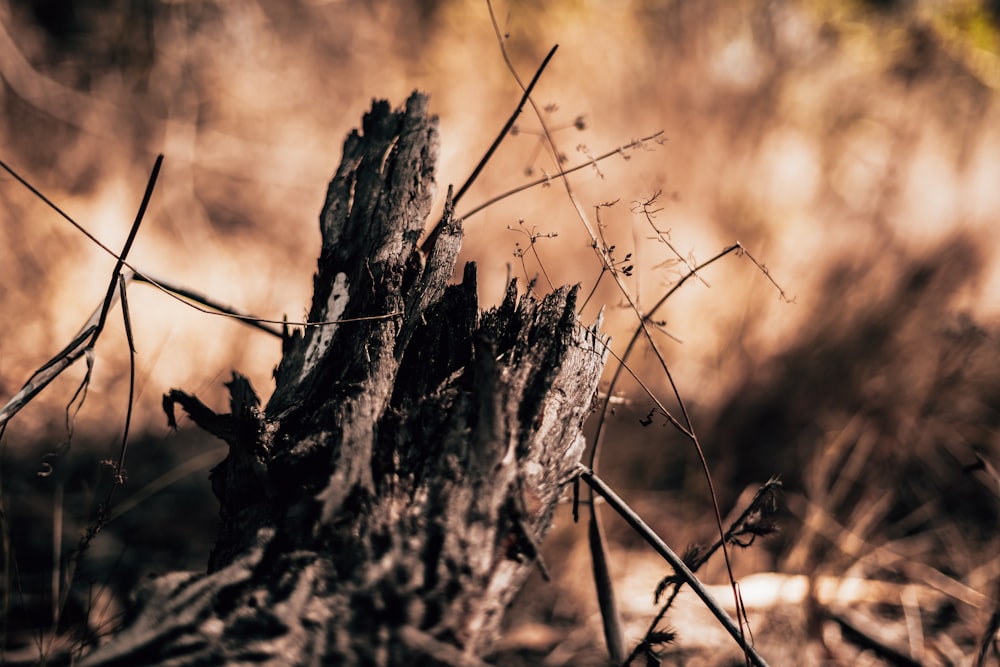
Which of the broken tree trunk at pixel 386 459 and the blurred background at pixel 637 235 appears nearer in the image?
the broken tree trunk at pixel 386 459

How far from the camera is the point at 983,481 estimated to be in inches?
118

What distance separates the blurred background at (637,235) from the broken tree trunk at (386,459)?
50.7 inches

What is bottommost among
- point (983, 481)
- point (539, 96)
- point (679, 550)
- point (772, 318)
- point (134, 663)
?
point (134, 663)

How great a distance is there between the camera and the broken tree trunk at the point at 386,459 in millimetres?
840

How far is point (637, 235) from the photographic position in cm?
242

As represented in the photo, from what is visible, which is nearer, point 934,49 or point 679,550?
point 679,550

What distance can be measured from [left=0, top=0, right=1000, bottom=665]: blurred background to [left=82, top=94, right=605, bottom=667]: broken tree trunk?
4.23 feet

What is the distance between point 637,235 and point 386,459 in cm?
166

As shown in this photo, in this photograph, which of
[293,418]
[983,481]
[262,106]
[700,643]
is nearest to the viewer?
[293,418]

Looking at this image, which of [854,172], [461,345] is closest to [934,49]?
[854,172]

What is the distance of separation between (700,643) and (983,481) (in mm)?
1851

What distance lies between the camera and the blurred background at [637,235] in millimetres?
2555

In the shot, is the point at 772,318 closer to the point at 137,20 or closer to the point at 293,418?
the point at 293,418

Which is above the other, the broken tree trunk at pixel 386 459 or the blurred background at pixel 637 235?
the blurred background at pixel 637 235
